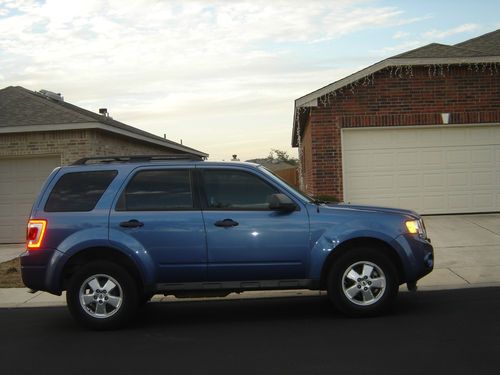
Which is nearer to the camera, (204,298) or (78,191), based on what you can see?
(78,191)

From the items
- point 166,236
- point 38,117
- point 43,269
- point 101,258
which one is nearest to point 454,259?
point 166,236

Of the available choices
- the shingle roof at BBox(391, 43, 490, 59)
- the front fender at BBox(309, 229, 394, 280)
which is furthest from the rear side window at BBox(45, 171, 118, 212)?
the shingle roof at BBox(391, 43, 490, 59)

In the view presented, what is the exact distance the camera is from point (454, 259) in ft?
32.7

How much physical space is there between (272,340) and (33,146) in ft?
33.2

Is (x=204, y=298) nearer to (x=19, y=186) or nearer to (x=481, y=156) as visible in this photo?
(x=19, y=186)

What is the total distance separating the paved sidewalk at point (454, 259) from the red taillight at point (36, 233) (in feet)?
7.19

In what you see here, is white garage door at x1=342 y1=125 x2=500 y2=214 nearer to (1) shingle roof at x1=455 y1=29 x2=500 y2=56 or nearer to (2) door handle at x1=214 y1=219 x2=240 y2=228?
(1) shingle roof at x1=455 y1=29 x2=500 y2=56

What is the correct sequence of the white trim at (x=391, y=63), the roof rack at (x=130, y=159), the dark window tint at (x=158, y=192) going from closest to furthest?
the dark window tint at (x=158, y=192), the roof rack at (x=130, y=159), the white trim at (x=391, y=63)

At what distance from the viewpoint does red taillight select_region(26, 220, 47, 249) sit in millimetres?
6555

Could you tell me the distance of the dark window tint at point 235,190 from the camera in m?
6.71

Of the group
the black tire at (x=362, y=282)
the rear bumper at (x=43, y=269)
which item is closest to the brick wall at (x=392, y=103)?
the black tire at (x=362, y=282)

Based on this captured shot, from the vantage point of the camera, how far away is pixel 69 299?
21.5 feet

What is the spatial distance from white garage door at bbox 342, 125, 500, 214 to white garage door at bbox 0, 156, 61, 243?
7.39 meters

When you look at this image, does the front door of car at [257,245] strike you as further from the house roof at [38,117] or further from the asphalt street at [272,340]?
the house roof at [38,117]
